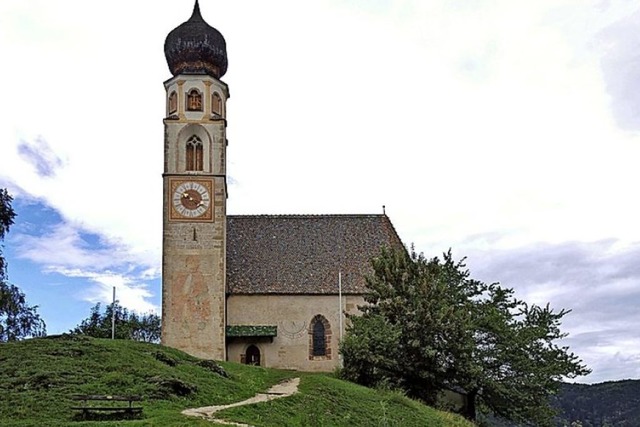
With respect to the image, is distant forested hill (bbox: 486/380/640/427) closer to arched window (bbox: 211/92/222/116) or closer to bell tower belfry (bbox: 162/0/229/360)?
bell tower belfry (bbox: 162/0/229/360)

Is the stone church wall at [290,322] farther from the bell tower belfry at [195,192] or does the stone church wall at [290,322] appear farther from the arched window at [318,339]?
the bell tower belfry at [195,192]

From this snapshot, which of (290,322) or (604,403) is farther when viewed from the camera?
(604,403)

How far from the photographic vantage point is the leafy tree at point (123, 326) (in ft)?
183

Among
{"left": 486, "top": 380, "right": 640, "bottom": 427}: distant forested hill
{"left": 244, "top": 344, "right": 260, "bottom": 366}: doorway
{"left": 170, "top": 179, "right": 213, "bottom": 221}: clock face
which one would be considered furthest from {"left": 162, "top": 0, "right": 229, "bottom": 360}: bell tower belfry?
{"left": 486, "top": 380, "right": 640, "bottom": 427}: distant forested hill

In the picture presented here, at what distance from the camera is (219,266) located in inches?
1757

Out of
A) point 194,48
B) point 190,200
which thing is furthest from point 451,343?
point 194,48

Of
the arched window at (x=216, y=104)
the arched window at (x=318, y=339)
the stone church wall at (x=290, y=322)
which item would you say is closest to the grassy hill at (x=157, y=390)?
the stone church wall at (x=290, y=322)

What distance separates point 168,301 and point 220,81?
12.7 m

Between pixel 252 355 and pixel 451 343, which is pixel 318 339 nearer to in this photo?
pixel 252 355

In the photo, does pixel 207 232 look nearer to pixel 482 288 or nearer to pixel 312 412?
pixel 482 288

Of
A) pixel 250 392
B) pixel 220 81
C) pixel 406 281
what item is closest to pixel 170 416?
pixel 250 392

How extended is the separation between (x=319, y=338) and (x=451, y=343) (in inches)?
422

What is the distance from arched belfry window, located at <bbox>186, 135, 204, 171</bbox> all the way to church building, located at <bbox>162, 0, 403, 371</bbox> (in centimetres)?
6

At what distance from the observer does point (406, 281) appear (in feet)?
130
